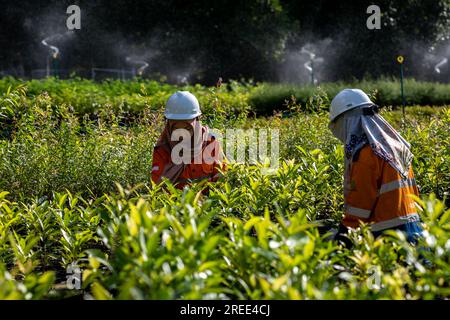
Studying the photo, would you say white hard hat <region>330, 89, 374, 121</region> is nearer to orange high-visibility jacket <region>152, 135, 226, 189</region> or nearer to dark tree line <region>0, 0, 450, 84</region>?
orange high-visibility jacket <region>152, 135, 226, 189</region>

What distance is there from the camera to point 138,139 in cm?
642

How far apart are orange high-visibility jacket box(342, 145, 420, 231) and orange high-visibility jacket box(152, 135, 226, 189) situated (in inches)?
51.8

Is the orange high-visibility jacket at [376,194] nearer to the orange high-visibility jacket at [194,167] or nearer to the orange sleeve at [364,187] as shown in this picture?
the orange sleeve at [364,187]

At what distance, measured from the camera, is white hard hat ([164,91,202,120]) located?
5.09m

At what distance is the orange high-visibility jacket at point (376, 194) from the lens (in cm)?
411

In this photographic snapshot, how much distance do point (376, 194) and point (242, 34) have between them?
23504 mm

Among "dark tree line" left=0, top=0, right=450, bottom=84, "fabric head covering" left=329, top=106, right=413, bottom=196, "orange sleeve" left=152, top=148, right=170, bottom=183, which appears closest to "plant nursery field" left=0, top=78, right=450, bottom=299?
"orange sleeve" left=152, top=148, right=170, bottom=183

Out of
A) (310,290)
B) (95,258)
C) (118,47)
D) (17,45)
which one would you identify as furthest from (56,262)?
(17,45)

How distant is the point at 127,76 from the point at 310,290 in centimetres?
2963

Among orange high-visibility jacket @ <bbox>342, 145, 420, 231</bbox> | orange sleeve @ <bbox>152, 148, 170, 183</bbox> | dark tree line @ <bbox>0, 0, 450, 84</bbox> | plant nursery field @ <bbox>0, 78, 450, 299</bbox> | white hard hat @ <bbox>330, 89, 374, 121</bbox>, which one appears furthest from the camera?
dark tree line @ <bbox>0, 0, 450, 84</bbox>

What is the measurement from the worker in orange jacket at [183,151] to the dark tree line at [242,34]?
22.2 m

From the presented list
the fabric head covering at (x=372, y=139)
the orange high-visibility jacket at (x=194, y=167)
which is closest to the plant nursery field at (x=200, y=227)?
the orange high-visibility jacket at (x=194, y=167)
